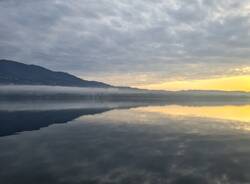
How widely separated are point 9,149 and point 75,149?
5866mm

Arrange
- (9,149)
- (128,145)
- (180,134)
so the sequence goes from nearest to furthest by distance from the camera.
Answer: (9,149) < (128,145) < (180,134)

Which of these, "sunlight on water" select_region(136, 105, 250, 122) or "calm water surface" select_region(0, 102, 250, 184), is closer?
"calm water surface" select_region(0, 102, 250, 184)

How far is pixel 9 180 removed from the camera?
19484mm

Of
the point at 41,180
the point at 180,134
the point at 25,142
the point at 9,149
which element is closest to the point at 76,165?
the point at 41,180

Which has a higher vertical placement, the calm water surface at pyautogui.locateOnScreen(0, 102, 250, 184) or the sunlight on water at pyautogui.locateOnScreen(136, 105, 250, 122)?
the sunlight on water at pyautogui.locateOnScreen(136, 105, 250, 122)

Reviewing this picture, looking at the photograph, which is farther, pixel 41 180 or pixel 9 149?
pixel 9 149

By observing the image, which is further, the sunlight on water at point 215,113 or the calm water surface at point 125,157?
the sunlight on water at point 215,113

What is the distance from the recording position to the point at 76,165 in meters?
23.6

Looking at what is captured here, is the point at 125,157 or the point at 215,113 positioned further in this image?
the point at 215,113

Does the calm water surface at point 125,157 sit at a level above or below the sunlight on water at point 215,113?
below

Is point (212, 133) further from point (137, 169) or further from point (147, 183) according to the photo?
point (147, 183)

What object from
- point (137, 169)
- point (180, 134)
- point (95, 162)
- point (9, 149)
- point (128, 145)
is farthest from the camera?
point (180, 134)

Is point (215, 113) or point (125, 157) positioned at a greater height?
point (215, 113)

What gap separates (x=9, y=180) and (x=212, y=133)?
27145 mm
